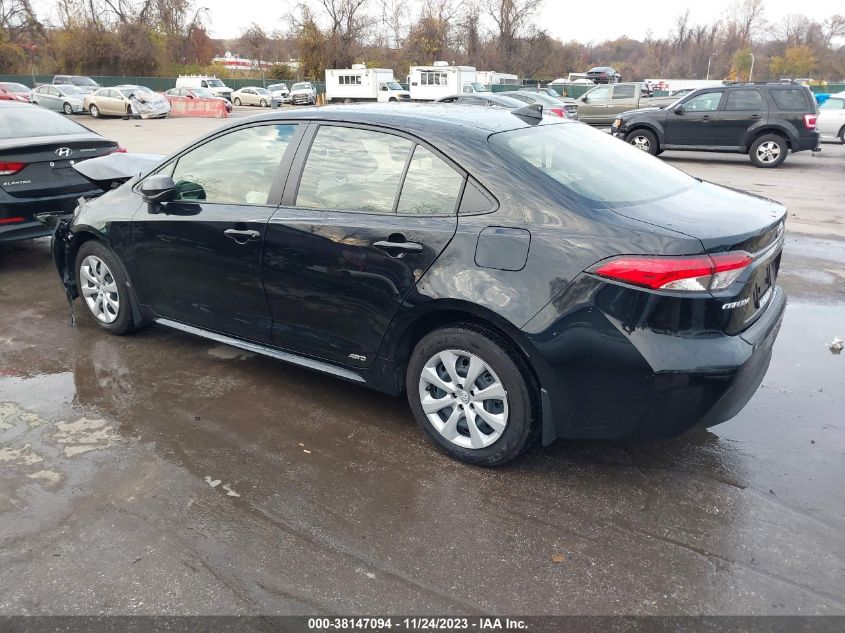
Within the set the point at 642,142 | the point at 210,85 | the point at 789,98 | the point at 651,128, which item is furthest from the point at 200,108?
the point at 789,98

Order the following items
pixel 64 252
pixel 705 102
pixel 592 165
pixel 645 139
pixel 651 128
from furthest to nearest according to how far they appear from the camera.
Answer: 1. pixel 645 139
2. pixel 651 128
3. pixel 705 102
4. pixel 64 252
5. pixel 592 165

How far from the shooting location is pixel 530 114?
12.9ft

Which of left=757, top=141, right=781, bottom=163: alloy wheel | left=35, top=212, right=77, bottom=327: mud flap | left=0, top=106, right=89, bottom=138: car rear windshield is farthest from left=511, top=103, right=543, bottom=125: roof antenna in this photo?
left=757, top=141, right=781, bottom=163: alloy wheel

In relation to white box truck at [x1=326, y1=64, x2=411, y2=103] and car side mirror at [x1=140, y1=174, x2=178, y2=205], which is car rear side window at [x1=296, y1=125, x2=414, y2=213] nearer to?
car side mirror at [x1=140, y1=174, x2=178, y2=205]

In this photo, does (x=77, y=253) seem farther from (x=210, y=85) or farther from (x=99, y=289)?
(x=210, y=85)

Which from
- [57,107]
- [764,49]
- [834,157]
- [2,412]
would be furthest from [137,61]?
[764,49]

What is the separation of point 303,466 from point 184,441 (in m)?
0.72

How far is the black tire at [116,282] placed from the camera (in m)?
4.79

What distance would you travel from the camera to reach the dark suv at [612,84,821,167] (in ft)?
46.5

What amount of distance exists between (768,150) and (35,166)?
1397cm

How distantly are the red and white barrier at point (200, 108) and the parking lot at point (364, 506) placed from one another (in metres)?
32.1

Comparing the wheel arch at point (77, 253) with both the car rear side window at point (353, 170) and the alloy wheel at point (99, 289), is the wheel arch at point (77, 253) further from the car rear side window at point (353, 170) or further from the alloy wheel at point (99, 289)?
the car rear side window at point (353, 170)

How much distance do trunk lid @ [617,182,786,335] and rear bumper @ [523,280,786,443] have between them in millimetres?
134

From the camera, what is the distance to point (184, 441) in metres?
3.62
